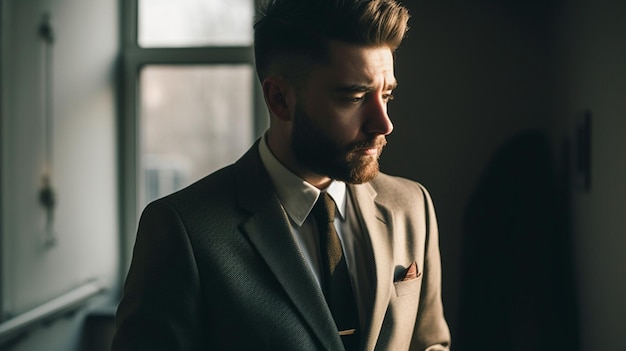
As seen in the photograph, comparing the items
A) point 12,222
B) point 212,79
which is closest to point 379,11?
point 12,222

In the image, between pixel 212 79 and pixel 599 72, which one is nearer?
pixel 599 72

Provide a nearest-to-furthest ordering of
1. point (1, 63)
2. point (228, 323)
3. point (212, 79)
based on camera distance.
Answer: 1. point (228, 323)
2. point (1, 63)
3. point (212, 79)

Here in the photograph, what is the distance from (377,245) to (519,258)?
1262 mm

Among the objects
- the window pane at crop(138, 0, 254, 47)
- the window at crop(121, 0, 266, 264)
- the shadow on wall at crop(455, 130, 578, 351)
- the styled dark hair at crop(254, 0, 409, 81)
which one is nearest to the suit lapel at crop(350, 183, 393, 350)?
the styled dark hair at crop(254, 0, 409, 81)

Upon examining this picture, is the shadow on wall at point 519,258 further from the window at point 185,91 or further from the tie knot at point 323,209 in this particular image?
the tie knot at point 323,209

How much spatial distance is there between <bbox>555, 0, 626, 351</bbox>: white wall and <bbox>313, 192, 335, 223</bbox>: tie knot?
2.90 feet

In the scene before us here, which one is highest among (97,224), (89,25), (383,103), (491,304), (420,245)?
(89,25)

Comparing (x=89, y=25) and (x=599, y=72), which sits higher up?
(x=89, y=25)

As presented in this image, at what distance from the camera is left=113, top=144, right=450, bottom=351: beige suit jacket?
45.3 inches

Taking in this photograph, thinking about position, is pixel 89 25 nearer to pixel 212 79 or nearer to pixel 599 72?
pixel 212 79

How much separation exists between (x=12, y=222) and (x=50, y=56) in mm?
721

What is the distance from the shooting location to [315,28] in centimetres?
127

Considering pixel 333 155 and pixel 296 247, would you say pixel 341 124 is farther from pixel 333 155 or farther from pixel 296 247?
pixel 296 247

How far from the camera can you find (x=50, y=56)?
250 centimetres
